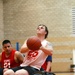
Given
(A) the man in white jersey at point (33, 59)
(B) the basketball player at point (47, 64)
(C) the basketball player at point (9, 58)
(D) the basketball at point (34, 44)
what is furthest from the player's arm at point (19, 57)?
(D) the basketball at point (34, 44)

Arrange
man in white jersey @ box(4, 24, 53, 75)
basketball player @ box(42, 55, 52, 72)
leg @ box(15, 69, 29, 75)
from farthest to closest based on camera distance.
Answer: basketball player @ box(42, 55, 52, 72) → man in white jersey @ box(4, 24, 53, 75) → leg @ box(15, 69, 29, 75)

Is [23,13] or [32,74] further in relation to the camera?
[23,13]

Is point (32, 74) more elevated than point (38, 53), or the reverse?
point (38, 53)

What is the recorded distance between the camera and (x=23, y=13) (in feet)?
38.4

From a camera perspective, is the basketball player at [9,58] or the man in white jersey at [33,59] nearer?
the man in white jersey at [33,59]

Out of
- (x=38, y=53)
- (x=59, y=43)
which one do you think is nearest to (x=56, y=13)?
(x=59, y=43)

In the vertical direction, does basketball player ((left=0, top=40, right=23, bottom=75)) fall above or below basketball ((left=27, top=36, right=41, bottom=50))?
below

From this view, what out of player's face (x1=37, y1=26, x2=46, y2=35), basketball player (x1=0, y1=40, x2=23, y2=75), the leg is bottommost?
the leg

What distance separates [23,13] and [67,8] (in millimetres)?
2238

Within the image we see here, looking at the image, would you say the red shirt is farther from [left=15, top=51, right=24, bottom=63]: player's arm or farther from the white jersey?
the white jersey

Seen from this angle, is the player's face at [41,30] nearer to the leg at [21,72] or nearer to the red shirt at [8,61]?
the leg at [21,72]

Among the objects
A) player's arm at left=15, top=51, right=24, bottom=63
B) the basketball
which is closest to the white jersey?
the basketball

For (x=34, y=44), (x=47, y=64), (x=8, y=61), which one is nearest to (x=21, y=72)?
(x=34, y=44)

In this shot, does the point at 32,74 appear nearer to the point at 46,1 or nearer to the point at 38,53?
the point at 38,53
